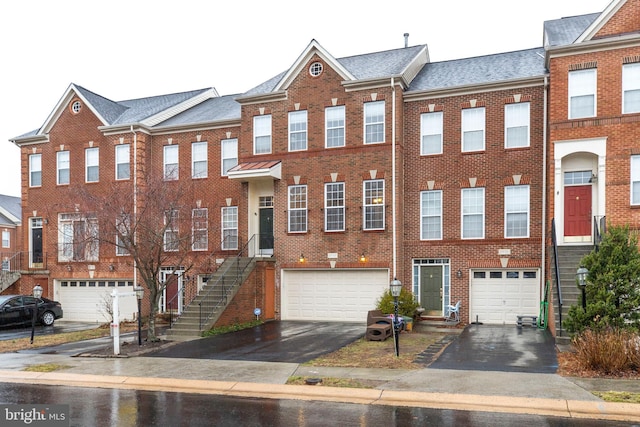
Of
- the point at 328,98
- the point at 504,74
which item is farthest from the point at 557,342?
the point at 328,98

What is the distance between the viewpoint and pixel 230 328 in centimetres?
1856

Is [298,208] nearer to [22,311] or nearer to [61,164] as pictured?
[22,311]

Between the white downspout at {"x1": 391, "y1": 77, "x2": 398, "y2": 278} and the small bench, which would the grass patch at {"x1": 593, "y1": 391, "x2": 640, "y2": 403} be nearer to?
the small bench

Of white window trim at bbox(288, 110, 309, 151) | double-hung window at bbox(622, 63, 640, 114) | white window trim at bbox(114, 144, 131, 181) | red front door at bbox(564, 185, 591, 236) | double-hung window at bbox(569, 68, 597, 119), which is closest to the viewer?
double-hung window at bbox(622, 63, 640, 114)

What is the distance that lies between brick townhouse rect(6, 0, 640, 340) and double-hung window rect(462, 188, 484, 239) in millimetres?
54

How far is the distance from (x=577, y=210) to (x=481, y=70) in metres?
7.08

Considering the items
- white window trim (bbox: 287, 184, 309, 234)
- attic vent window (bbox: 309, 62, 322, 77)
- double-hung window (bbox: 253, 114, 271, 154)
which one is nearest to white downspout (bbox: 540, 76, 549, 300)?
attic vent window (bbox: 309, 62, 322, 77)

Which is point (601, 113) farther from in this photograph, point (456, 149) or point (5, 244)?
point (5, 244)

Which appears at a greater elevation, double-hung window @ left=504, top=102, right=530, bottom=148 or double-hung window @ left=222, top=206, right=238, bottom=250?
double-hung window @ left=504, top=102, right=530, bottom=148

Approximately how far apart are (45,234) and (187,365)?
17.6m

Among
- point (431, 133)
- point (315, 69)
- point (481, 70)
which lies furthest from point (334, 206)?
point (481, 70)

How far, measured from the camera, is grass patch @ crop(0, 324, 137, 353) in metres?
16.2

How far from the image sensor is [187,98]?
90.9ft

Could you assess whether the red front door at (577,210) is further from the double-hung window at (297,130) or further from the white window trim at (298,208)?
the double-hung window at (297,130)
